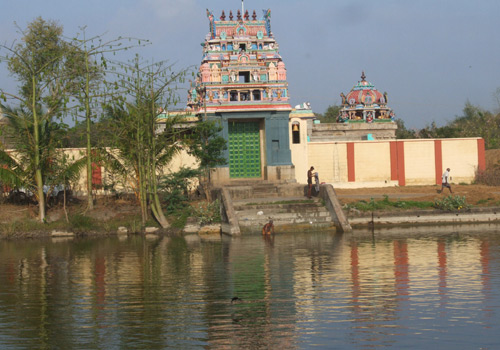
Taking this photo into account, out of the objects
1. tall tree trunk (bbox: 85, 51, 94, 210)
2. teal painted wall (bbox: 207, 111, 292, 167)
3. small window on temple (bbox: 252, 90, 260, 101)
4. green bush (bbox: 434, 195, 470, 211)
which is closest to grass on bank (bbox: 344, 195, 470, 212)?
green bush (bbox: 434, 195, 470, 211)

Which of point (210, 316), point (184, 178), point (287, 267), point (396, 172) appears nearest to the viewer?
point (210, 316)

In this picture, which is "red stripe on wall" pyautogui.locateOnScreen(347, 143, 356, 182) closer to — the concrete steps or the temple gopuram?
the concrete steps

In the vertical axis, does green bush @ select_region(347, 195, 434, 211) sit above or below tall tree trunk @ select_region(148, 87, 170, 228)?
below

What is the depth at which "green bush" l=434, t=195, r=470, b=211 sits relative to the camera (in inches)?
943

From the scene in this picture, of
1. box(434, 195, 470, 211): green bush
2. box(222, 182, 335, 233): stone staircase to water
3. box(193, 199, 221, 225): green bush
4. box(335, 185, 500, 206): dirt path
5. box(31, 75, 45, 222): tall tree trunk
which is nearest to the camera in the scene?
box(222, 182, 335, 233): stone staircase to water

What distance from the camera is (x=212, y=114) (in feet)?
93.6

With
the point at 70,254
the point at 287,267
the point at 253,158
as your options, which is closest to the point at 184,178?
the point at 253,158

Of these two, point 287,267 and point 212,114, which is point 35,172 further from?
point 287,267

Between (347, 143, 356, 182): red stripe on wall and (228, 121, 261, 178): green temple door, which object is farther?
(347, 143, 356, 182): red stripe on wall

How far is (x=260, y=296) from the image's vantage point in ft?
38.9

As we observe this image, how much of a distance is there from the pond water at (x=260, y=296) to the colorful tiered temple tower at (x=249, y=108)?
9754 mm

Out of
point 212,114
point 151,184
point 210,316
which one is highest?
point 212,114

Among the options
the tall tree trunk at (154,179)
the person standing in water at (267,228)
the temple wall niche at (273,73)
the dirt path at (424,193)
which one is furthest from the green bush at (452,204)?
the tall tree trunk at (154,179)

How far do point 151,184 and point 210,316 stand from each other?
14342mm
